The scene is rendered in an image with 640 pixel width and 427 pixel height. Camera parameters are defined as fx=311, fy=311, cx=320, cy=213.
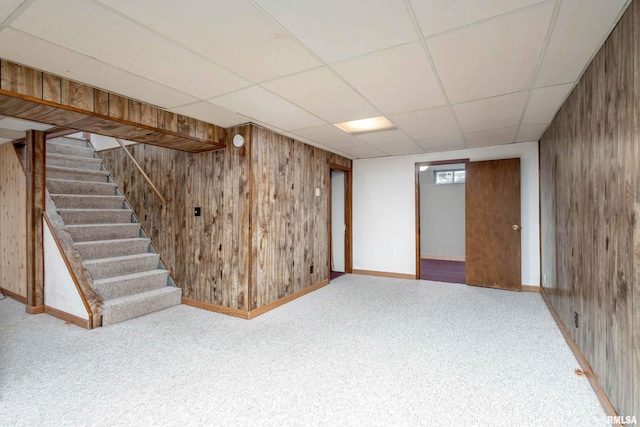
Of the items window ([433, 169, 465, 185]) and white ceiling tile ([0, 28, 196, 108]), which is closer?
white ceiling tile ([0, 28, 196, 108])

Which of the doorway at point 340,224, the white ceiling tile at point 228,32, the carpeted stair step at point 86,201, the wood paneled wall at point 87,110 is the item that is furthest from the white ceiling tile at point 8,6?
the doorway at point 340,224

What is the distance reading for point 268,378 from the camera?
2275 mm

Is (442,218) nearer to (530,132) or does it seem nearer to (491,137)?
(491,137)

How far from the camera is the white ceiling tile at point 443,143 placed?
172 inches

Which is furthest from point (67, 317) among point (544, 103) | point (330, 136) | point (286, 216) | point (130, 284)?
point (544, 103)

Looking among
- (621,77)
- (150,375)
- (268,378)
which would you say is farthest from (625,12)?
(150,375)

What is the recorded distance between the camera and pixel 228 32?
1.77m

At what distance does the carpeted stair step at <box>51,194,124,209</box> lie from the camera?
438 centimetres

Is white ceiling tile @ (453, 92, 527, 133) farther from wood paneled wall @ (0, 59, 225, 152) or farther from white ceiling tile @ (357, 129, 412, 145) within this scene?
wood paneled wall @ (0, 59, 225, 152)

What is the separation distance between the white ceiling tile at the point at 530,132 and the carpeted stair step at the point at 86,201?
233 inches

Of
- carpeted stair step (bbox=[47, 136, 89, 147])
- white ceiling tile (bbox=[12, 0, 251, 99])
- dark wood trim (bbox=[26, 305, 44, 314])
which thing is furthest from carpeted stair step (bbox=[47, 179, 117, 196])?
white ceiling tile (bbox=[12, 0, 251, 99])

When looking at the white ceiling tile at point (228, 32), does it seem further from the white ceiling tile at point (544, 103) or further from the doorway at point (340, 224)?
the doorway at point (340, 224)

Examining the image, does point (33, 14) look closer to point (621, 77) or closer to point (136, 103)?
point (136, 103)

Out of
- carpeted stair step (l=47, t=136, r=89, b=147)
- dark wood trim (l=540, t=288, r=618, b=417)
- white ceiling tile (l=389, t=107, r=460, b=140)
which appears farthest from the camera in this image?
carpeted stair step (l=47, t=136, r=89, b=147)
